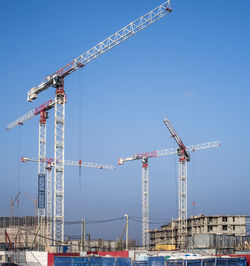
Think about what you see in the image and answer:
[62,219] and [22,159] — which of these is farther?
[22,159]

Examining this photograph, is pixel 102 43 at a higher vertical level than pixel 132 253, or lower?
higher

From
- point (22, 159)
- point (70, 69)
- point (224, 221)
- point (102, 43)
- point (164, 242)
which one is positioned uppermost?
point (102, 43)

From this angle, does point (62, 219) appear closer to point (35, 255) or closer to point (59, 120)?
point (59, 120)

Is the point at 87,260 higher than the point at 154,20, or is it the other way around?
the point at 154,20

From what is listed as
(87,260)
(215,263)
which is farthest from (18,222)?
(215,263)

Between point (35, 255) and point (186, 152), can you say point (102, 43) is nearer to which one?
point (35, 255)

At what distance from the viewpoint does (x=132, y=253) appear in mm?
42219

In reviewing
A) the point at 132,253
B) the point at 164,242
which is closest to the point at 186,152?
the point at 164,242

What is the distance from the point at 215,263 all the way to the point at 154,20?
1828 inches

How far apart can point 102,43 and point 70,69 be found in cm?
711

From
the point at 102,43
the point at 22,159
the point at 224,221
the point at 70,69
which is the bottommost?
the point at 224,221

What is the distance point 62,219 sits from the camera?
6166 centimetres

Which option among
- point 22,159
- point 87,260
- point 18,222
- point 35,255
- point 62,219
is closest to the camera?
point 87,260

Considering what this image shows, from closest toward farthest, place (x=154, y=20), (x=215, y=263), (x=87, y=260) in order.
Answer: (x=215, y=263)
(x=87, y=260)
(x=154, y=20)
